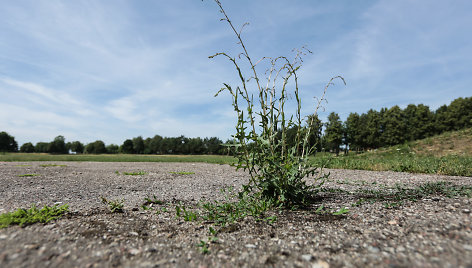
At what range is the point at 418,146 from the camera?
19.5 meters

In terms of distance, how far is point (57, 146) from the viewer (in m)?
101

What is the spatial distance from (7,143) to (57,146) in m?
15.6

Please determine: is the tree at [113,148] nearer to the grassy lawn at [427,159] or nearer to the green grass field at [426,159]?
the green grass field at [426,159]

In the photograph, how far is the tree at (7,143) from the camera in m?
86.3

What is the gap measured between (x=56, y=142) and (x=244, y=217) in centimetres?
12375

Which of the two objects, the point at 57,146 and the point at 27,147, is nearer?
the point at 57,146

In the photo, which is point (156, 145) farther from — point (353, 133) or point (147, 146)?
point (353, 133)

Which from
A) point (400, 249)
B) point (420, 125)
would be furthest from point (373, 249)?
point (420, 125)

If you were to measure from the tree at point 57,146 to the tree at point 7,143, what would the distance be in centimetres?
1082

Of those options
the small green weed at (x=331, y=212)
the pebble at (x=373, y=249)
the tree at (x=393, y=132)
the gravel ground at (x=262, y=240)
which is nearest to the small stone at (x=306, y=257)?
the gravel ground at (x=262, y=240)

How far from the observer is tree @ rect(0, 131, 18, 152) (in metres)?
86.3

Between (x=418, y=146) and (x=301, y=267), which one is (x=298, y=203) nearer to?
(x=301, y=267)

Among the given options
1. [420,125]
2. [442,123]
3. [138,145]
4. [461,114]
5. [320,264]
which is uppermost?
[461,114]

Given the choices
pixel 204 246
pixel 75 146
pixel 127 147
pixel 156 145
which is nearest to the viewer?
pixel 204 246
